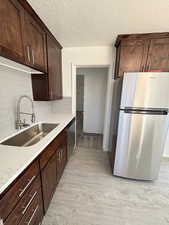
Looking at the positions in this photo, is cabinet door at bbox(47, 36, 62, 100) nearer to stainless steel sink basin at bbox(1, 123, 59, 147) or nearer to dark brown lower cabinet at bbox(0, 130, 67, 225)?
stainless steel sink basin at bbox(1, 123, 59, 147)

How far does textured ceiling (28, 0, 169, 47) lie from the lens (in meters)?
1.17

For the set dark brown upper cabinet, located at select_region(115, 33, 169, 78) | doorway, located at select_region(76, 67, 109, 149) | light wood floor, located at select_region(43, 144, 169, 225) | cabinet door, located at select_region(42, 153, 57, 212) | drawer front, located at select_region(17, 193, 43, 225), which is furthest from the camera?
doorway, located at select_region(76, 67, 109, 149)

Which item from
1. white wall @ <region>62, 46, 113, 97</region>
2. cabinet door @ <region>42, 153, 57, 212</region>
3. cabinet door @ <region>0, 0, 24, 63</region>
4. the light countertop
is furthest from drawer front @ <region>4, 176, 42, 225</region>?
white wall @ <region>62, 46, 113, 97</region>

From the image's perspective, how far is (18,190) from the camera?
0.78 meters

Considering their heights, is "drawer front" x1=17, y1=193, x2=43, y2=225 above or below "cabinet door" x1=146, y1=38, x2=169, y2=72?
below

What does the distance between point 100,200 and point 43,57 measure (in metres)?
2.22

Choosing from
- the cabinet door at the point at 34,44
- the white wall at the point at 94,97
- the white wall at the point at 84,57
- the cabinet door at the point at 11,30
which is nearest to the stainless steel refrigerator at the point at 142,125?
the white wall at the point at 84,57

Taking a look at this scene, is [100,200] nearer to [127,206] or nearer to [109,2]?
[127,206]

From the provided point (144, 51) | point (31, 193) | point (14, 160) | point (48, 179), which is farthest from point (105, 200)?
point (144, 51)

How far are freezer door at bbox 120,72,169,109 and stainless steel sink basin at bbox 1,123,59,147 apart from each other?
1.37 meters

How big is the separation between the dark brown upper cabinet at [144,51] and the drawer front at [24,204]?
215 centimetres

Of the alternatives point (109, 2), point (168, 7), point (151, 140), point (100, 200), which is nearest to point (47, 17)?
point (109, 2)

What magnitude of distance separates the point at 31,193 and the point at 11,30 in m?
1.50

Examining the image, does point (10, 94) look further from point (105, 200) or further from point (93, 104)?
point (93, 104)
